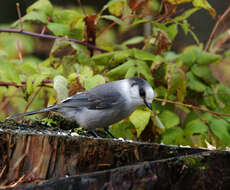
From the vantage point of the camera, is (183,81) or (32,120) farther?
(183,81)

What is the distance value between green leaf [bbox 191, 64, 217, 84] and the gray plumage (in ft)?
2.37

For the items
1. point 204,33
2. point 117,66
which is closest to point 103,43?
point 117,66

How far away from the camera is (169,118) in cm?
325

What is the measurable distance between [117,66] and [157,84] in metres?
0.42

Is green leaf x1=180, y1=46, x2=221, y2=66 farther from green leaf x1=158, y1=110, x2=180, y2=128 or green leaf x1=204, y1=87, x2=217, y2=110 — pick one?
green leaf x1=158, y1=110, x2=180, y2=128

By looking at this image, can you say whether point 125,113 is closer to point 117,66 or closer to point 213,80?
point 117,66

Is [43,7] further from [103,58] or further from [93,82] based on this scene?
[93,82]

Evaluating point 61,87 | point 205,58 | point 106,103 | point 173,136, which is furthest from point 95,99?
point 205,58

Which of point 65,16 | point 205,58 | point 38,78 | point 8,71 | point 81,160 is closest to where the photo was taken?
point 81,160

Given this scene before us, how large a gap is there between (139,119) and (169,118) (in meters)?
0.45

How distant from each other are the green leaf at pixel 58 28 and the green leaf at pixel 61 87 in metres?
0.66

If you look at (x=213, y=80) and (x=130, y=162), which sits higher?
(x=130, y=162)

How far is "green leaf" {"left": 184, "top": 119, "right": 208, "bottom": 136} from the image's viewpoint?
311 centimetres

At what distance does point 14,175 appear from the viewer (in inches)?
71.6
